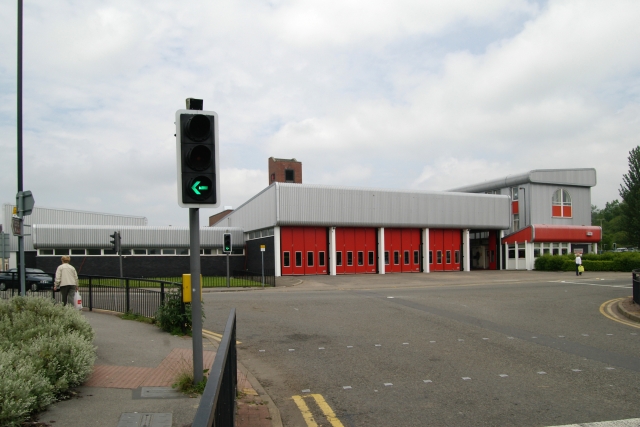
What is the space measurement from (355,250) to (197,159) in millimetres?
34150

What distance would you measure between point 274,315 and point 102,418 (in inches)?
378

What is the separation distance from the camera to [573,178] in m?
47.8

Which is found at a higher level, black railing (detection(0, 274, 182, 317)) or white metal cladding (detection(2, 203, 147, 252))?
white metal cladding (detection(2, 203, 147, 252))

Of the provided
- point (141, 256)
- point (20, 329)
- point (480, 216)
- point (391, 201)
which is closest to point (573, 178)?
point (480, 216)

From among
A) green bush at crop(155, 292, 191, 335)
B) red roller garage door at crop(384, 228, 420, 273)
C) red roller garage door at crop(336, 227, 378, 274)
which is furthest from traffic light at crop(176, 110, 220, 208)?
red roller garage door at crop(384, 228, 420, 273)

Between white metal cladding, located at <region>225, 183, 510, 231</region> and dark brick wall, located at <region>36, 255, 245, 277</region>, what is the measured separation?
513 centimetres

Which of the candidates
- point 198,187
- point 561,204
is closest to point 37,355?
point 198,187

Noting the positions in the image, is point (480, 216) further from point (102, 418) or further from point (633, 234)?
point (102, 418)

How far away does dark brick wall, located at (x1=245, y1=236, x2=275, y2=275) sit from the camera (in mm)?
38062

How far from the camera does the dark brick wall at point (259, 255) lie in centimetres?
3806

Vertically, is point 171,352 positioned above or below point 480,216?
below

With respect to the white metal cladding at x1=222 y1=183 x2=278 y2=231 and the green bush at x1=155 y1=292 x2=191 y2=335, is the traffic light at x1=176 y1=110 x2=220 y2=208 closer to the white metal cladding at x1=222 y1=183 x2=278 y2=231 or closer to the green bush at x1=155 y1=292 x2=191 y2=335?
the green bush at x1=155 y1=292 x2=191 y2=335

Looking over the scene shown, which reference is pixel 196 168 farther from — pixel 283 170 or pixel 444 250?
pixel 283 170

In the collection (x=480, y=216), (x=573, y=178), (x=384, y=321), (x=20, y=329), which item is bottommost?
(x=384, y=321)
